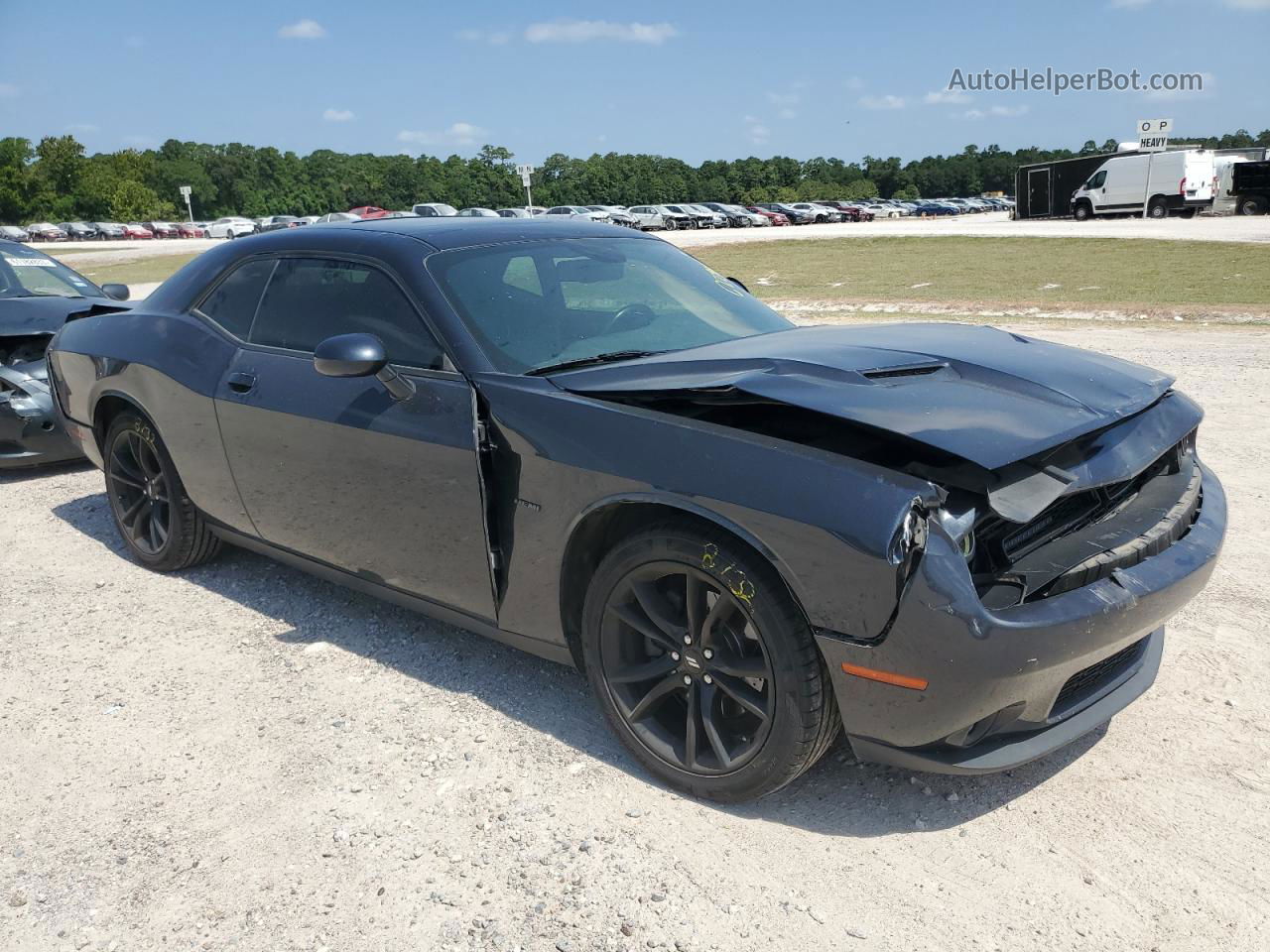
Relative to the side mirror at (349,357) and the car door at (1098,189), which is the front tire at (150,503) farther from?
the car door at (1098,189)

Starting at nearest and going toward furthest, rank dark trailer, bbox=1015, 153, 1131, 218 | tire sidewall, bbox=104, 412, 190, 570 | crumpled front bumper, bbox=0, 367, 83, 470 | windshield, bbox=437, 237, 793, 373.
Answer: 1. windshield, bbox=437, 237, 793, 373
2. tire sidewall, bbox=104, 412, 190, 570
3. crumpled front bumper, bbox=0, 367, 83, 470
4. dark trailer, bbox=1015, 153, 1131, 218

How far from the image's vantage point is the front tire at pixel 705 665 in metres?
2.58

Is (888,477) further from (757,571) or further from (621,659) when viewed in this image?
(621,659)

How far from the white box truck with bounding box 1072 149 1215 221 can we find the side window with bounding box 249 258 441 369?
39533 mm

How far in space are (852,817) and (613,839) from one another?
666 mm

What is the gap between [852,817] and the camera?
2811mm

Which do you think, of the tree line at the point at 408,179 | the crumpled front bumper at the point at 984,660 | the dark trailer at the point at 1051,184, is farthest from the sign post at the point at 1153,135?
the crumpled front bumper at the point at 984,660

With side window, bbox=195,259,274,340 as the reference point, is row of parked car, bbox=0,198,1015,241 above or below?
above

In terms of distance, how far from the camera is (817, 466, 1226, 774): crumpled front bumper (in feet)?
7.64

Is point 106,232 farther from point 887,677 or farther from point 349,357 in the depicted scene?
point 887,677

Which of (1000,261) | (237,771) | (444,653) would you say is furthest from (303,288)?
(1000,261)

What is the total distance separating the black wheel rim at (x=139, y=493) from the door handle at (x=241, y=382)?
888 millimetres

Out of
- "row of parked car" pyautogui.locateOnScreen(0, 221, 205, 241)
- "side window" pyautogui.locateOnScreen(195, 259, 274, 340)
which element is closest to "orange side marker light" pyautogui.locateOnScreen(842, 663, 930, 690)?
"side window" pyautogui.locateOnScreen(195, 259, 274, 340)

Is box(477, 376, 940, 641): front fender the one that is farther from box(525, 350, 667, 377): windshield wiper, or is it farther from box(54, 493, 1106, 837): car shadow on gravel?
box(54, 493, 1106, 837): car shadow on gravel
